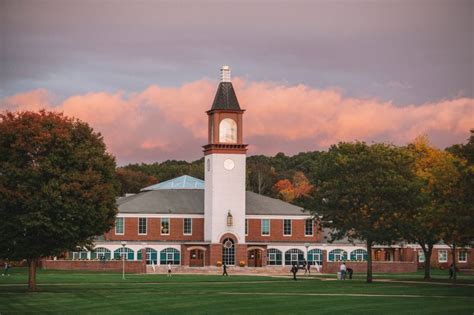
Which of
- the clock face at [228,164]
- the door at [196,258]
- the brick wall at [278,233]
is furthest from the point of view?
the brick wall at [278,233]

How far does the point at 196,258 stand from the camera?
365 feet

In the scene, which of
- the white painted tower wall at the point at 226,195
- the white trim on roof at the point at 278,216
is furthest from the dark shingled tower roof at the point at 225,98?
the white trim on roof at the point at 278,216

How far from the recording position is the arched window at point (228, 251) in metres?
111

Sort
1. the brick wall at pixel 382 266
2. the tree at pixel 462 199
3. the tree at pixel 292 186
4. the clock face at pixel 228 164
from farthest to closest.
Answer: the tree at pixel 292 186
the clock face at pixel 228 164
the brick wall at pixel 382 266
the tree at pixel 462 199

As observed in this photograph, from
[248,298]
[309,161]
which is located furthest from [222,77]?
[309,161]

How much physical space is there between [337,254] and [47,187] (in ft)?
192

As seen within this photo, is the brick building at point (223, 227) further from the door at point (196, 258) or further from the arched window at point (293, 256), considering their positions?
the door at point (196, 258)

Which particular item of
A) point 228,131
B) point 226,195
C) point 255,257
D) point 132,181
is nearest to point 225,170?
point 226,195

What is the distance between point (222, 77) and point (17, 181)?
174 ft

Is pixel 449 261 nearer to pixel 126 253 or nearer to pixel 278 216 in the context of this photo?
pixel 278 216

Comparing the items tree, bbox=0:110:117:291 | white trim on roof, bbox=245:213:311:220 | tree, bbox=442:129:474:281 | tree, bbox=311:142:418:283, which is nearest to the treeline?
white trim on roof, bbox=245:213:311:220

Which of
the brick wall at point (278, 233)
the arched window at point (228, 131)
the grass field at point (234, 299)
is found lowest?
the grass field at point (234, 299)

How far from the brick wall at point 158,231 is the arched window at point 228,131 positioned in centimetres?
939

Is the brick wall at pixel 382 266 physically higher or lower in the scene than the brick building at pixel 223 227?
lower
